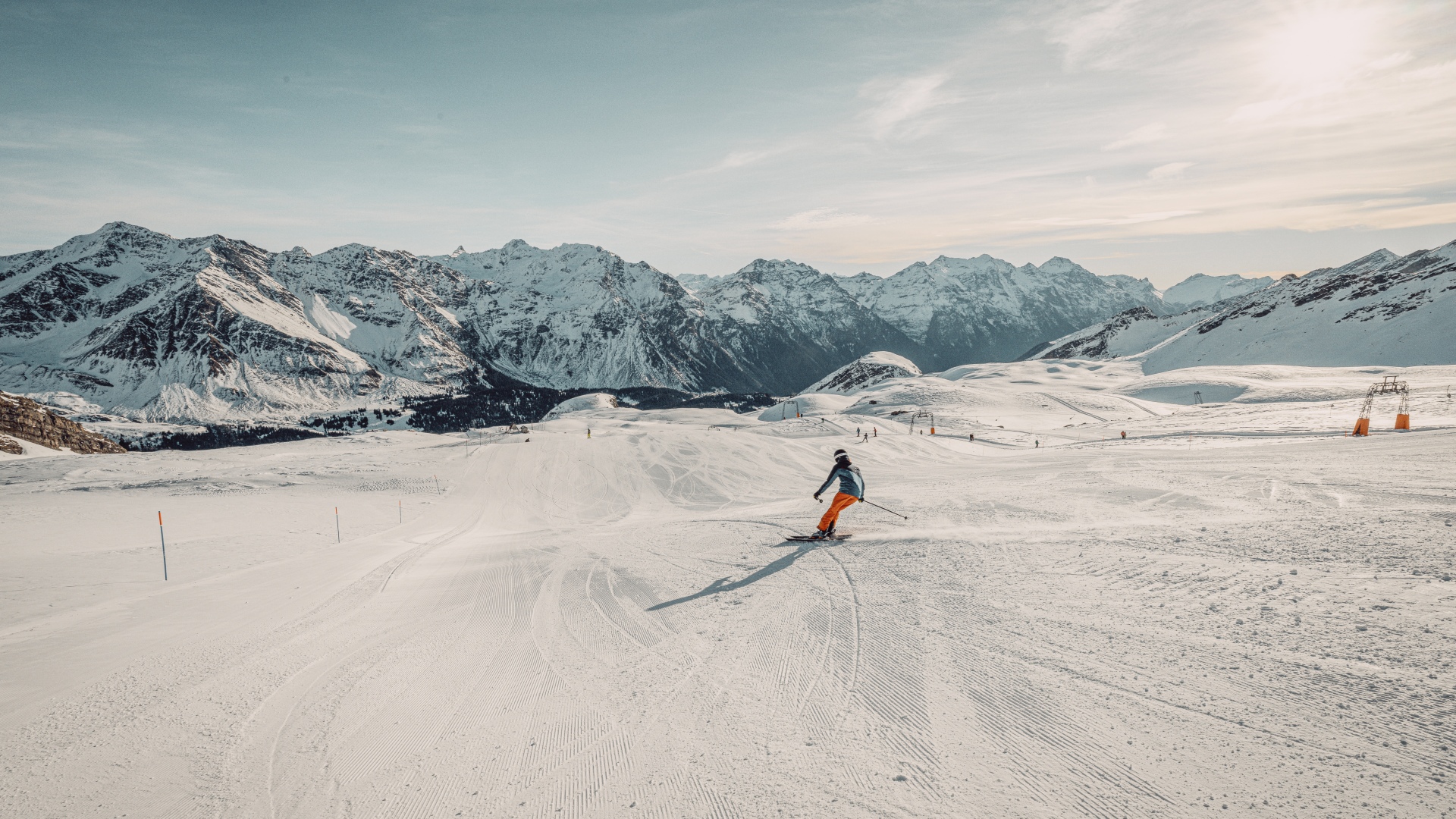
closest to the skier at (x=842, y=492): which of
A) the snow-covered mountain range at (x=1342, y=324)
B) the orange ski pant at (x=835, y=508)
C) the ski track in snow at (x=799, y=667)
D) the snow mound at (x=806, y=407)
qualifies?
the orange ski pant at (x=835, y=508)

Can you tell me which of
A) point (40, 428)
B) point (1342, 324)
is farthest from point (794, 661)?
point (1342, 324)

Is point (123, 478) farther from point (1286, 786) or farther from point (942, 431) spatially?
point (942, 431)

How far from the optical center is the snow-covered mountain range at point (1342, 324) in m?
103

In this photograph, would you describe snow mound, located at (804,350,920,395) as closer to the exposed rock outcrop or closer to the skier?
the exposed rock outcrop

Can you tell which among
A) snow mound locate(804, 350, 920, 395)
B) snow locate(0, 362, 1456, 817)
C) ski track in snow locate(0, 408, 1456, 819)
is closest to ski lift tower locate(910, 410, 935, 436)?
snow locate(0, 362, 1456, 817)

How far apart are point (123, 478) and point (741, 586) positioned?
2936cm

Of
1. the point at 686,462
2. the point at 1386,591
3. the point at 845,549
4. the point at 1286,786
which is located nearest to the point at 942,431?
the point at 686,462

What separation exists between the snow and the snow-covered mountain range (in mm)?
125954

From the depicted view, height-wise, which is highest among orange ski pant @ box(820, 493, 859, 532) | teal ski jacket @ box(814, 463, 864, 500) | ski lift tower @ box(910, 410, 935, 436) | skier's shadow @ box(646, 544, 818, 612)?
teal ski jacket @ box(814, 463, 864, 500)

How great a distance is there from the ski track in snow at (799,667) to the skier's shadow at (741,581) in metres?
0.15

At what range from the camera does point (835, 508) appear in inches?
489

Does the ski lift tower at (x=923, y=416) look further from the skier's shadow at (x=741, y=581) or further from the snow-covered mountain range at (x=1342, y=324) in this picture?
the snow-covered mountain range at (x=1342, y=324)

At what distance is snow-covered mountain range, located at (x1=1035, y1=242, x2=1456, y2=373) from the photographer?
102625 mm

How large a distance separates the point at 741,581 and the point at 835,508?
297 cm
